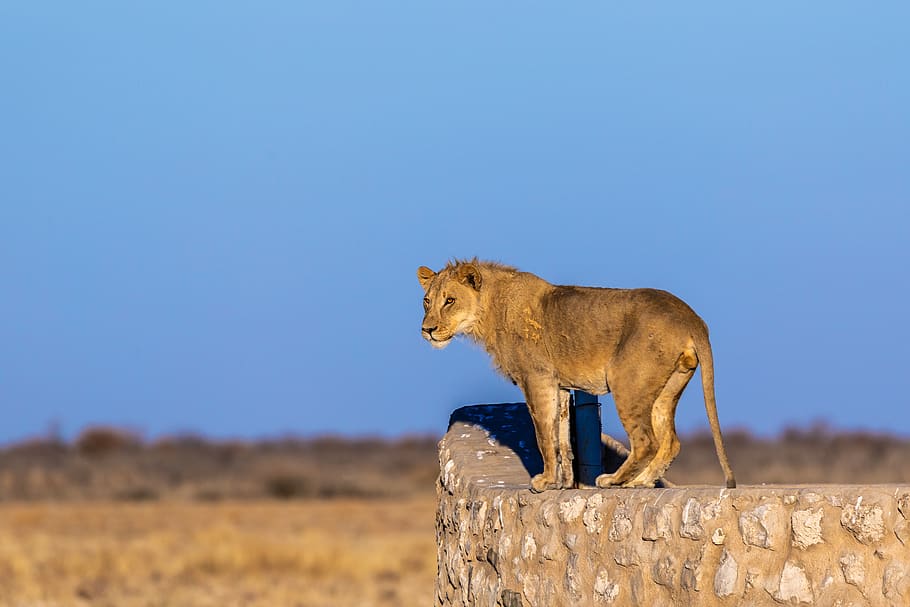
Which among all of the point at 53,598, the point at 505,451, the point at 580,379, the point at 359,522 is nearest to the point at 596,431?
the point at 505,451

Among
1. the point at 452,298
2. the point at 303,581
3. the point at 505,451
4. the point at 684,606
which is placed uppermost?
the point at 452,298

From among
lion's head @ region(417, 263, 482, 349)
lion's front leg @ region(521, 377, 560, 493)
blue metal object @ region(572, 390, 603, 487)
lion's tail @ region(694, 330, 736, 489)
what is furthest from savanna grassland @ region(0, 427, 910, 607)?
lion's tail @ region(694, 330, 736, 489)

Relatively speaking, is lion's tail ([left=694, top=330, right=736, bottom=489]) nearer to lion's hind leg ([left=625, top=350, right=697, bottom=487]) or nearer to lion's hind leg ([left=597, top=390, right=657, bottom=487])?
lion's hind leg ([left=625, top=350, right=697, bottom=487])

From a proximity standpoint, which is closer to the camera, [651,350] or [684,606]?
[684,606]

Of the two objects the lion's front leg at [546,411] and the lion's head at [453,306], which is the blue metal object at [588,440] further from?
the lion's head at [453,306]

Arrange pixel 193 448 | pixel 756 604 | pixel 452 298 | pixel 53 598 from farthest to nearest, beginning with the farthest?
pixel 193 448, pixel 53 598, pixel 452 298, pixel 756 604

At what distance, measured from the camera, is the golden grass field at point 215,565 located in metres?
19.1

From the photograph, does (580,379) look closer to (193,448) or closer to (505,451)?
(505,451)

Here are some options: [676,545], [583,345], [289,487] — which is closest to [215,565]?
[583,345]


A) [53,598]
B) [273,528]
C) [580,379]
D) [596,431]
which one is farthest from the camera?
[273,528]

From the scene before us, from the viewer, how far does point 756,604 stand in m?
5.98

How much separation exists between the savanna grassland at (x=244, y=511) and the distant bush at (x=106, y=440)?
0.08 meters

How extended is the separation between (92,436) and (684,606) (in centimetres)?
6537

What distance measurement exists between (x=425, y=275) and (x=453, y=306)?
0.48 m
